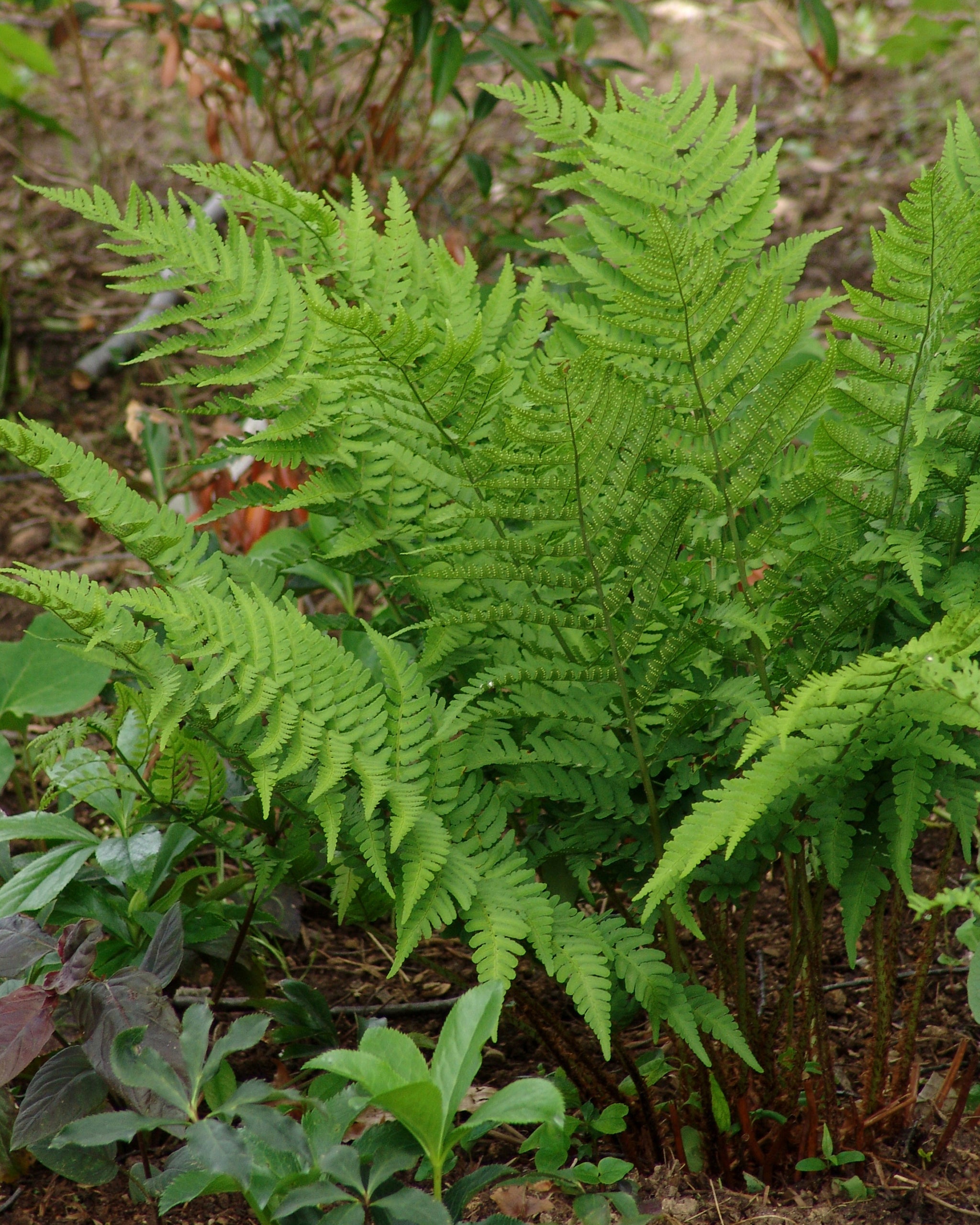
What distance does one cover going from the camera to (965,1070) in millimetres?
1205

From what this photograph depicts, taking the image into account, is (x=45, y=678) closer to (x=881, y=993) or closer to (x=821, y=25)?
(x=881, y=993)

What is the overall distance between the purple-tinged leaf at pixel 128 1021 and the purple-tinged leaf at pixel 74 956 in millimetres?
24

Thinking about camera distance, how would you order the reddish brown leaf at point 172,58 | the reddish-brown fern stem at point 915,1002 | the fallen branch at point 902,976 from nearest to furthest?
the reddish-brown fern stem at point 915,1002
the fallen branch at point 902,976
the reddish brown leaf at point 172,58

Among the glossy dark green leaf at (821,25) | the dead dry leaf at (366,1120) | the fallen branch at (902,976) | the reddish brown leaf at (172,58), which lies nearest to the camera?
the dead dry leaf at (366,1120)

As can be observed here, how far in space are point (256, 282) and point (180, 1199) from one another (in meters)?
0.87

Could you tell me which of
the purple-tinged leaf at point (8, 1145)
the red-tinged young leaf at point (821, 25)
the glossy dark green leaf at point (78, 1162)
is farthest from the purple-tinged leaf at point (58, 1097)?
the red-tinged young leaf at point (821, 25)

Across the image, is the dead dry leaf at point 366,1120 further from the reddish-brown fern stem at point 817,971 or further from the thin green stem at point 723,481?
the thin green stem at point 723,481

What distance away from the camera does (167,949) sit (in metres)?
1.20

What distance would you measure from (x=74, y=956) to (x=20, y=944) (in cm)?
8

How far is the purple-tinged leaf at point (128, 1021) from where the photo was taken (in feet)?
3.57

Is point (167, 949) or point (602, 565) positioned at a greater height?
point (602, 565)

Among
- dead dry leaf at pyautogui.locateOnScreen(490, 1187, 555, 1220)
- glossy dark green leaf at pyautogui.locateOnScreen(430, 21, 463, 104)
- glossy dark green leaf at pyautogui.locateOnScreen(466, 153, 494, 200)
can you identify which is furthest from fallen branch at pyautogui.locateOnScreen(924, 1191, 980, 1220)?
glossy dark green leaf at pyautogui.locateOnScreen(466, 153, 494, 200)

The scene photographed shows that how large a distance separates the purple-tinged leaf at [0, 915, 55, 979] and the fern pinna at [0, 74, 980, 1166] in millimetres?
242

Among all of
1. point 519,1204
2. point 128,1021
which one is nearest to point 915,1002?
point 519,1204
